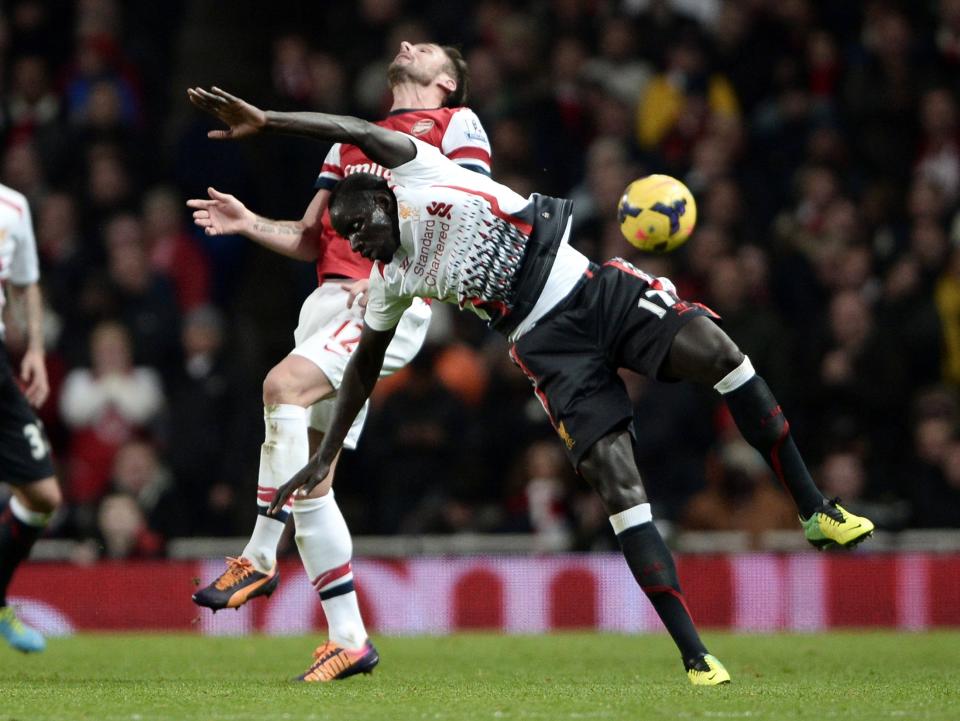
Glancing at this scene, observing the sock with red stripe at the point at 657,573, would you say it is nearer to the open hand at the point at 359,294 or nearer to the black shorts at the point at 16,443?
the open hand at the point at 359,294

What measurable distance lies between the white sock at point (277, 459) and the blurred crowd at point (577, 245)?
4667mm

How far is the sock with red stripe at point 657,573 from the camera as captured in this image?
6637mm

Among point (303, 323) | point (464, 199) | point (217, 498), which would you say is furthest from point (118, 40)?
point (464, 199)

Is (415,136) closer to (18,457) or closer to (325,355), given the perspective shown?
(325,355)

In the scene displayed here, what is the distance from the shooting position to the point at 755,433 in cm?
686

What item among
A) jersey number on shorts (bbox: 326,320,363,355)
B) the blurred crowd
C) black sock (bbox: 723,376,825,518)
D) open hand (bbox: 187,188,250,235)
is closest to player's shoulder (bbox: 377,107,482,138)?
open hand (bbox: 187,188,250,235)

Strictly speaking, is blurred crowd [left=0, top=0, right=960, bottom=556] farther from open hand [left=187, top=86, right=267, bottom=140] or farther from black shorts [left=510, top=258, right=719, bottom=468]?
open hand [left=187, top=86, right=267, bottom=140]

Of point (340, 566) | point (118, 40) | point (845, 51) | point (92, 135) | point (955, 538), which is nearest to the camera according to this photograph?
point (340, 566)

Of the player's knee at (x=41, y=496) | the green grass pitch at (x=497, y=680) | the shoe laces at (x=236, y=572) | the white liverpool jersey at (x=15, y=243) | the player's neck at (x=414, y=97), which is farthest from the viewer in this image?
the player's knee at (x=41, y=496)

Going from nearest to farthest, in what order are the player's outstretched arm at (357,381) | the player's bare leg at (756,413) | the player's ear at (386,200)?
the player's bare leg at (756,413) < the player's ear at (386,200) < the player's outstretched arm at (357,381)

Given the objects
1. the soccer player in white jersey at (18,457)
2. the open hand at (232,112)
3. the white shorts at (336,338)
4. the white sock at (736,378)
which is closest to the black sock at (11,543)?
the soccer player in white jersey at (18,457)

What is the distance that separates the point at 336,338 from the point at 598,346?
1.36 meters

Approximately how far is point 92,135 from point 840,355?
7.22m

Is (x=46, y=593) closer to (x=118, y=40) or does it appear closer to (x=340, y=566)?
(x=340, y=566)
